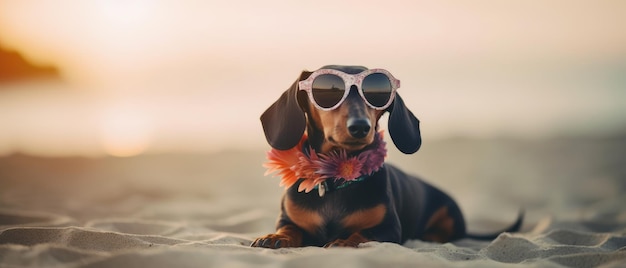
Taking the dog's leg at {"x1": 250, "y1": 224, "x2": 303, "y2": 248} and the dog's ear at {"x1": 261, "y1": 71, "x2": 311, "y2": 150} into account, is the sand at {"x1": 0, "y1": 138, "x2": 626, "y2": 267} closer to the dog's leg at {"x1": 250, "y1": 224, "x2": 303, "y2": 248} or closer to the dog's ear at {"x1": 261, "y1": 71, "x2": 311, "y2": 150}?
the dog's leg at {"x1": 250, "y1": 224, "x2": 303, "y2": 248}

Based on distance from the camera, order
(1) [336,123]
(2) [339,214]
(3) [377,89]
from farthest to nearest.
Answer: (2) [339,214]
(3) [377,89]
(1) [336,123]

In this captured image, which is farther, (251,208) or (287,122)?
(251,208)

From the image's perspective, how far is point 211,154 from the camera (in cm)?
1186

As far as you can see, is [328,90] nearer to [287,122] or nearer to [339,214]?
[287,122]

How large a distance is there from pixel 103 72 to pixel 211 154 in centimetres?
247

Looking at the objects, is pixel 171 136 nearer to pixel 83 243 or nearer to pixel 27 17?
pixel 27 17

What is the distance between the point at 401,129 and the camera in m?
3.51

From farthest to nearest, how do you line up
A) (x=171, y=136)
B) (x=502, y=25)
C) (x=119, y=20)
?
(x=171, y=136) → (x=502, y=25) → (x=119, y=20)

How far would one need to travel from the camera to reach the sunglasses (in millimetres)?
3303

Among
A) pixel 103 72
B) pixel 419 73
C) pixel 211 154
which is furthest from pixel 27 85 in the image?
pixel 419 73

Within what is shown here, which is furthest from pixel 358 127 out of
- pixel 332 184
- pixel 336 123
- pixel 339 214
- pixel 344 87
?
pixel 339 214

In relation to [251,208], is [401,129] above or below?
above

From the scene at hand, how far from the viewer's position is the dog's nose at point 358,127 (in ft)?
10.1

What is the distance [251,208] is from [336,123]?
9.92ft
